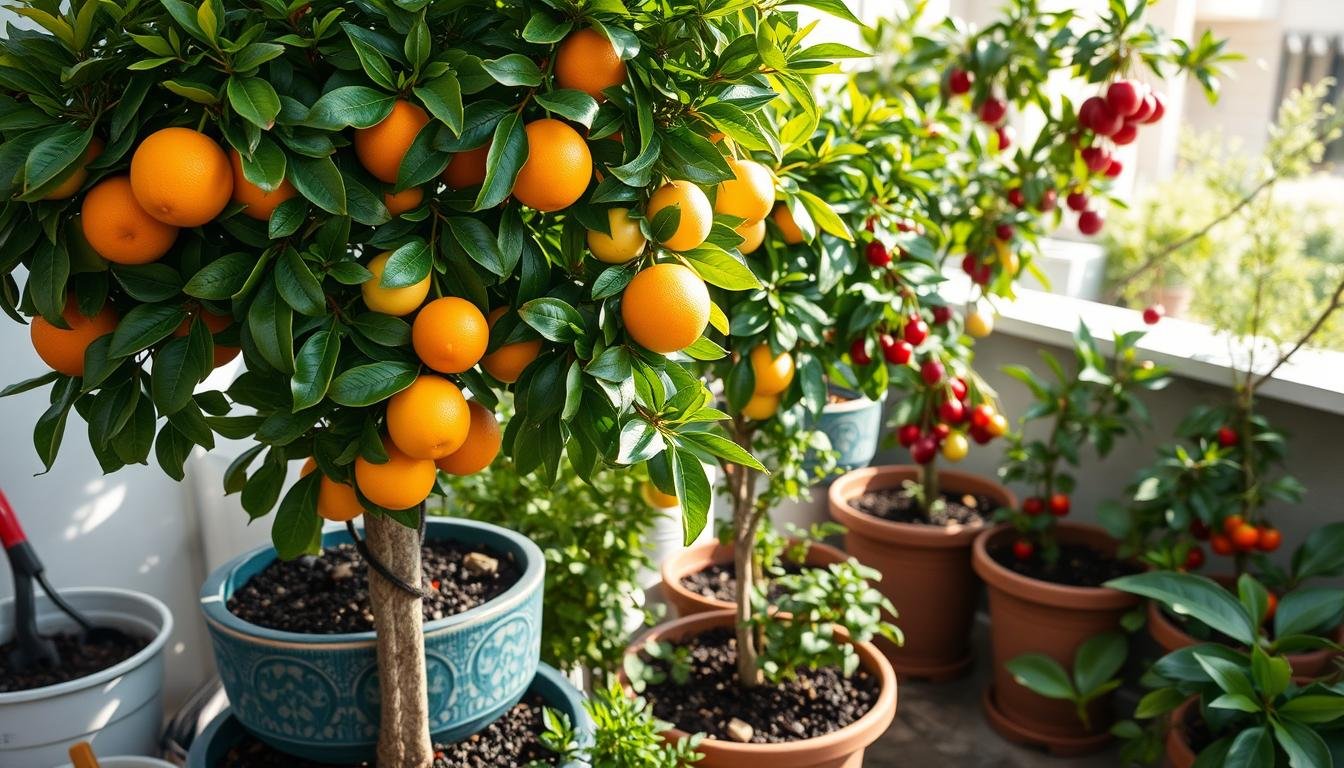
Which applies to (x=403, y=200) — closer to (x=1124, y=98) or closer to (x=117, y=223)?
(x=117, y=223)

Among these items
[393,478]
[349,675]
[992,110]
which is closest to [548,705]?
[349,675]

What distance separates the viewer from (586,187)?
0.76 m

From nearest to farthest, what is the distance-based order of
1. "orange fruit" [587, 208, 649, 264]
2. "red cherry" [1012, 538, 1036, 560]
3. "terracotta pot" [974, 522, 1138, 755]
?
"orange fruit" [587, 208, 649, 264]
"terracotta pot" [974, 522, 1138, 755]
"red cherry" [1012, 538, 1036, 560]

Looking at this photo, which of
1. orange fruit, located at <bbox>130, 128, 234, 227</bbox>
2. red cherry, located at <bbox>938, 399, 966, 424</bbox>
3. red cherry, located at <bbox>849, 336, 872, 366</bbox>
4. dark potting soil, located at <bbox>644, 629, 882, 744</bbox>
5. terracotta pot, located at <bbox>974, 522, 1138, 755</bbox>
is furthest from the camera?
terracotta pot, located at <bbox>974, 522, 1138, 755</bbox>

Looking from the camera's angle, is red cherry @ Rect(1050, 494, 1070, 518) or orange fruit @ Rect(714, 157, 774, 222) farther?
red cherry @ Rect(1050, 494, 1070, 518)

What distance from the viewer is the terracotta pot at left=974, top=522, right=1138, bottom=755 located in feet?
5.78

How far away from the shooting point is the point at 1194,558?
67.6 inches

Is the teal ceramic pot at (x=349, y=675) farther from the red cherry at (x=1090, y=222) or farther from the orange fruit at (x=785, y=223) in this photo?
the red cherry at (x=1090, y=222)

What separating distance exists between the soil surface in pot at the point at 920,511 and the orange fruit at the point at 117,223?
1.60 m

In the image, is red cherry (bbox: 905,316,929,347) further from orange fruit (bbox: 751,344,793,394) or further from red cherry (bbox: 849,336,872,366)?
orange fruit (bbox: 751,344,793,394)

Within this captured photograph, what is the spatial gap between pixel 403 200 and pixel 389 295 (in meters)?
0.07

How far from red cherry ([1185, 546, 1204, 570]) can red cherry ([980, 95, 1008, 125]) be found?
768mm

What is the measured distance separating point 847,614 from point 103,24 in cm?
106

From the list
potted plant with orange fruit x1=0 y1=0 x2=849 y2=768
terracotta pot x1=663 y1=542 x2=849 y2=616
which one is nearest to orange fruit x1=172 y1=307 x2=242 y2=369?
potted plant with orange fruit x1=0 y1=0 x2=849 y2=768
